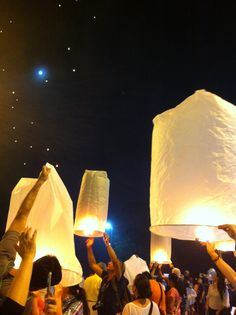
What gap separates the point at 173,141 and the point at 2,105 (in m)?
8.77

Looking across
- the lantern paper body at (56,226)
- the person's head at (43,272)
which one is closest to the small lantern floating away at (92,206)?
the lantern paper body at (56,226)

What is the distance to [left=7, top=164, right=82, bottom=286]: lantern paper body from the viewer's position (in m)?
2.97

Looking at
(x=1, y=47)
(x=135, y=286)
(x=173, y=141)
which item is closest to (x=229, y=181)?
(x=173, y=141)

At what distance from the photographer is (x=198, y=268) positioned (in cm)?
2606

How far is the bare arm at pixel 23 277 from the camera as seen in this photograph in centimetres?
178

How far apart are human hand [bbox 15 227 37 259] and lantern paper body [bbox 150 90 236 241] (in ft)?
3.09

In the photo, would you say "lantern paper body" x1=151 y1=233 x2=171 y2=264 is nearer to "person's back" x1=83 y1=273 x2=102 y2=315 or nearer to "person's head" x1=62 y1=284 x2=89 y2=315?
"person's back" x1=83 y1=273 x2=102 y2=315

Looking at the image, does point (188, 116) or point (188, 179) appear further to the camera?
point (188, 116)

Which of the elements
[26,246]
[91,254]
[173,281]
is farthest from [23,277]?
[173,281]

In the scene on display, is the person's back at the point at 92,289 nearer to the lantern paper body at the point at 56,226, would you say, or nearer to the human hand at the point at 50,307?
the lantern paper body at the point at 56,226

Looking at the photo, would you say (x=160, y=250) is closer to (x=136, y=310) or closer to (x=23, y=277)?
(x=136, y=310)

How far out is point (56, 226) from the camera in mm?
3029

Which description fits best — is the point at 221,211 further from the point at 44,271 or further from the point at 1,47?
the point at 1,47

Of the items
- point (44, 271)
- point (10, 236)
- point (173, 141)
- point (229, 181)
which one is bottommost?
point (44, 271)
